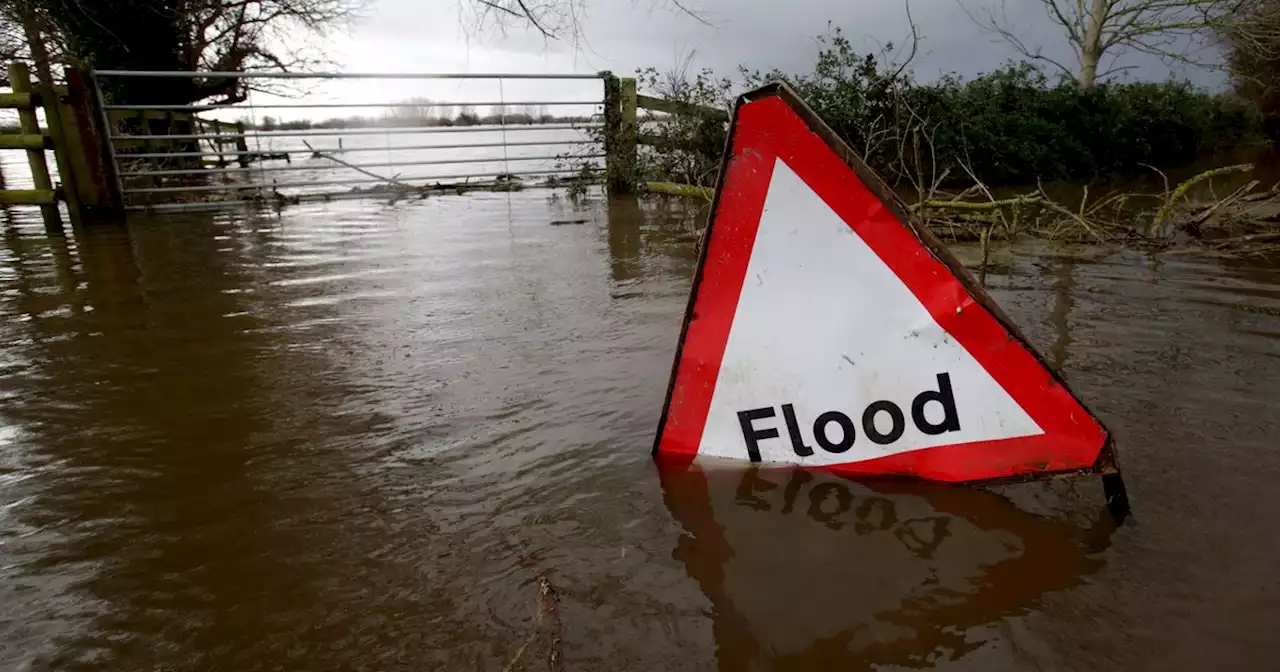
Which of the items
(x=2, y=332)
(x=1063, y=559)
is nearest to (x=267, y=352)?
(x=2, y=332)

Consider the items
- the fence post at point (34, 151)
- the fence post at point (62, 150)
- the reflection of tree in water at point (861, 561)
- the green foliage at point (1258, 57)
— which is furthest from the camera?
the green foliage at point (1258, 57)

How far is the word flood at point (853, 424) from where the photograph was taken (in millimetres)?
1783

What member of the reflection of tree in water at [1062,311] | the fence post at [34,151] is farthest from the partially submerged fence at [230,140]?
the reflection of tree in water at [1062,311]

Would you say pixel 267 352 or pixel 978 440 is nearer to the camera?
pixel 978 440

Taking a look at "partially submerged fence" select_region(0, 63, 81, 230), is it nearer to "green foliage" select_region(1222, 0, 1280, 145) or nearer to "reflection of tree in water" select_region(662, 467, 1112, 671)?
"reflection of tree in water" select_region(662, 467, 1112, 671)

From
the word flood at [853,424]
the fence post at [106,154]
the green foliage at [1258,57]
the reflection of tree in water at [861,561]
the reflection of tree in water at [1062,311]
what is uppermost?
the green foliage at [1258,57]

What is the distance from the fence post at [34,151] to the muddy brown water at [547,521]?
4.27m

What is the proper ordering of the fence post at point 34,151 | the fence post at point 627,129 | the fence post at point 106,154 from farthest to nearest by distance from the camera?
the fence post at point 627,129 < the fence post at point 106,154 < the fence post at point 34,151

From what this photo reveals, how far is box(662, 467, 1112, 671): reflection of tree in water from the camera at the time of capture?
4.37 feet

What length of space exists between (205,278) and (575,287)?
242 cm

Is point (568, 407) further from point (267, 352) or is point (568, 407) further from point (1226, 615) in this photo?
point (1226, 615)

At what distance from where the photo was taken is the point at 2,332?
3.44 metres

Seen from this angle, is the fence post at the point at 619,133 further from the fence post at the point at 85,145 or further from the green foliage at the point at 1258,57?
the green foliage at the point at 1258,57

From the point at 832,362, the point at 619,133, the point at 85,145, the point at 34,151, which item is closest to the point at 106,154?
the point at 85,145
